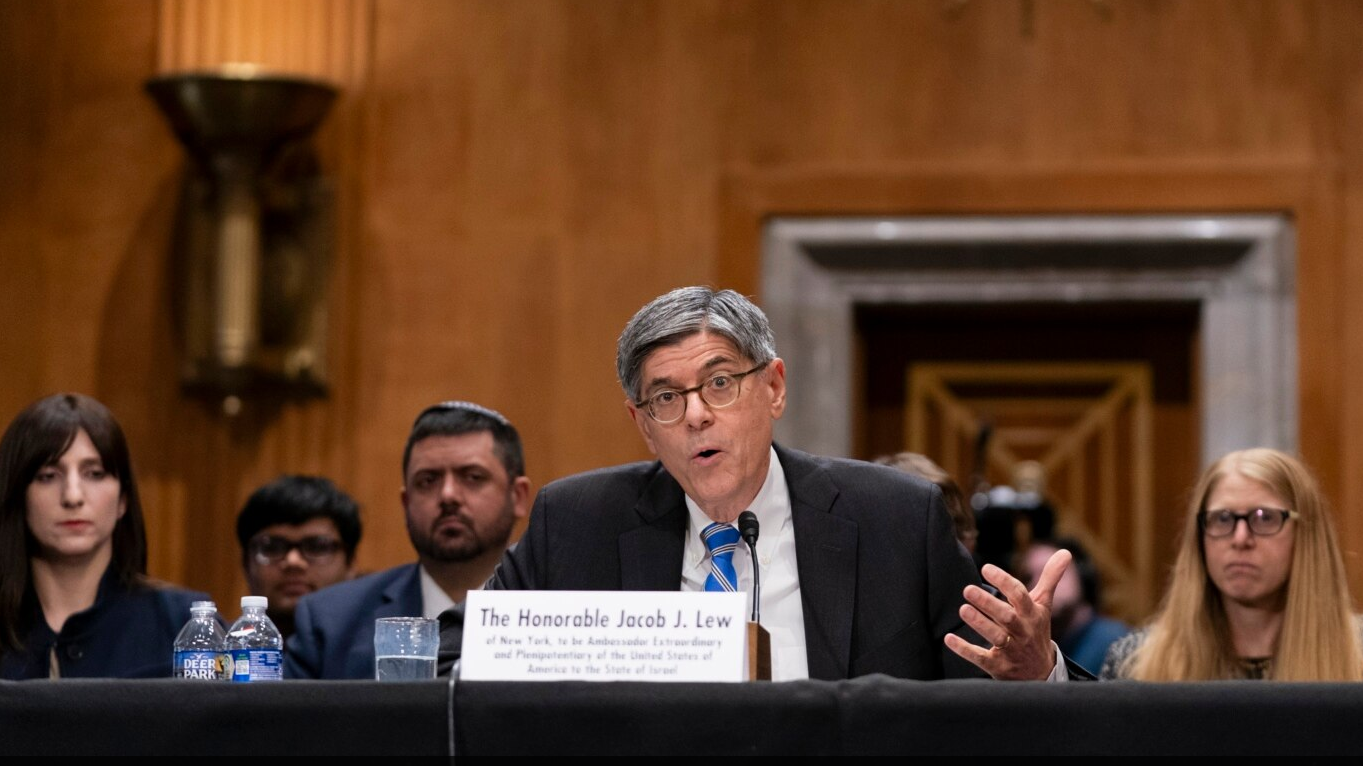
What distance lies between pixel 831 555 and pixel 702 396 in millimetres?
327

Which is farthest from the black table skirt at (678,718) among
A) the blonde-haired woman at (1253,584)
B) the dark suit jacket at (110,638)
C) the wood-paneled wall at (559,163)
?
the wood-paneled wall at (559,163)

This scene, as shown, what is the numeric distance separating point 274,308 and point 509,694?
3.82 meters

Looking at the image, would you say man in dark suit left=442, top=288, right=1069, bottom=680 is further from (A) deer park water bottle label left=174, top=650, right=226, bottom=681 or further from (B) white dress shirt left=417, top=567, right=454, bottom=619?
(B) white dress shirt left=417, top=567, right=454, bottom=619

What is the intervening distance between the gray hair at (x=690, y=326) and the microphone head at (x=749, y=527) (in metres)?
0.35

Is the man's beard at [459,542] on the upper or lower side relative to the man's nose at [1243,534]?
upper

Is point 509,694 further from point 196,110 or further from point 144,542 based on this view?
point 196,110

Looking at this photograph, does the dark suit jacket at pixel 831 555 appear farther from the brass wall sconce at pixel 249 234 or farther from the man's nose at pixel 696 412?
the brass wall sconce at pixel 249 234

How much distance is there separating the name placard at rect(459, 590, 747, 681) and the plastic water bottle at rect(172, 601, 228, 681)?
65 centimetres

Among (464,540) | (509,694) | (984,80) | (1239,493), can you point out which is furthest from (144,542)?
(984,80)

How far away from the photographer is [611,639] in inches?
91.4

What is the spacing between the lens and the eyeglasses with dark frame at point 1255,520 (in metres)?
3.73

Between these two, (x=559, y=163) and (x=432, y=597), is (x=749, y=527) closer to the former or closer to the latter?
(x=432, y=597)

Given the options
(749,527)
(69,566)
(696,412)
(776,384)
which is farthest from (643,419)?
(69,566)

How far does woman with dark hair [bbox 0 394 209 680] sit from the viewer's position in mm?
3533
